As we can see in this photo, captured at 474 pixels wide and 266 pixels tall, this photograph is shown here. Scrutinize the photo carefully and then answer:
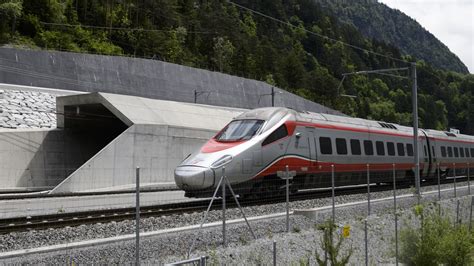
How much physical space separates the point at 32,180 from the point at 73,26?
3750cm

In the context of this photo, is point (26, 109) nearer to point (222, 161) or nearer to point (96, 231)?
point (222, 161)

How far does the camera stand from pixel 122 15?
72188 millimetres

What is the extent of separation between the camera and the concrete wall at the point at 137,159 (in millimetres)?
23875

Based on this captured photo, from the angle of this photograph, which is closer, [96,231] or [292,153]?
[96,231]

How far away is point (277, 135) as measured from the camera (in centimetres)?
1709

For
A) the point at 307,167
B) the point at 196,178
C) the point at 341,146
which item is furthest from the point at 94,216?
the point at 341,146

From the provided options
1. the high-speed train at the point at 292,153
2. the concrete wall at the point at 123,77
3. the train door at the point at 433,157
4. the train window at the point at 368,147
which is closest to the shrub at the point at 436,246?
the high-speed train at the point at 292,153

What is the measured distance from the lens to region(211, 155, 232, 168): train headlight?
14.8 m

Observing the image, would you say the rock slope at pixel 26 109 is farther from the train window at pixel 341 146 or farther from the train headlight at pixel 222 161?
the train headlight at pixel 222 161

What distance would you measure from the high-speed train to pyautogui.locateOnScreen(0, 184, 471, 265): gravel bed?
1730 millimetres

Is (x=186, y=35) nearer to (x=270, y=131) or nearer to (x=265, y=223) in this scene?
(x=270, y=131)

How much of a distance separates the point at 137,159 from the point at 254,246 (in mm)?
18511

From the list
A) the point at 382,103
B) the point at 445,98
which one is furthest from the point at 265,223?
the point at 445,98

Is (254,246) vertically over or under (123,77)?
under
